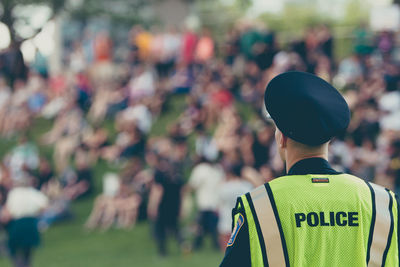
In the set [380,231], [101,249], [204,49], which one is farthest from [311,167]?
[204,49]

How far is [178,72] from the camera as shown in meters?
17.9

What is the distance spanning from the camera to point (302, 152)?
2184 millimetres

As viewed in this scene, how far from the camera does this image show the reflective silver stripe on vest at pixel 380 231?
6.95 ft

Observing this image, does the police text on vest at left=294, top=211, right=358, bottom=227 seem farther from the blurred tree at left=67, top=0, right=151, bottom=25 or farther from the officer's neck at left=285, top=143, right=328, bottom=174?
the blurred tree at left=67, top=0, right=151, bottom=25

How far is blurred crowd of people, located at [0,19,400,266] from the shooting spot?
408 inches

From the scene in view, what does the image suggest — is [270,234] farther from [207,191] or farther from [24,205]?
[207,191]

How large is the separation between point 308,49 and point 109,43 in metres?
6.35

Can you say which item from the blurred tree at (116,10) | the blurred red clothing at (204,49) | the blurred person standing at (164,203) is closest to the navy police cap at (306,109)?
the blurred person standing at (164,203)


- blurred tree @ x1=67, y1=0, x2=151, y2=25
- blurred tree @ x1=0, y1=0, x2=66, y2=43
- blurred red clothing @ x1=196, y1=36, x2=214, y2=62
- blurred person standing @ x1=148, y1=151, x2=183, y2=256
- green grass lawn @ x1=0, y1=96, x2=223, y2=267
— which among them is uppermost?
blurred tree @ x1=0, y1=0, x2=66, y2=43

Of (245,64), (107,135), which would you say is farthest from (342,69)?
(107,135)

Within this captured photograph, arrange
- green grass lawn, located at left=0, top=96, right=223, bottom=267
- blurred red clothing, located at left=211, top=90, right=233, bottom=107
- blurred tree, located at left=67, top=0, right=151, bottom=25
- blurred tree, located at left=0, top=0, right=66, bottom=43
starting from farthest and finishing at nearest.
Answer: blurred tree, located at left=67, top=0, right=151, bottom=25, blurred red clothing, located at left=211, top=90, right=233, bottom=107, blurred tree, located at left=0, top=0, right=66, bottom=43, green grass lawn, located at left=0, top=96, right=223, bottom=267

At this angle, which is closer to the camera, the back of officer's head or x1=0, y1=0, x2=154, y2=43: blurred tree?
the back of officer's head

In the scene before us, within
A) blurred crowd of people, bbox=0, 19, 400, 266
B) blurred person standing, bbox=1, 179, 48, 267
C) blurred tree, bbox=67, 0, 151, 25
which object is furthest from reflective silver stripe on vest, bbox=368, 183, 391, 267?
blurred tree, bbox=67, 0, 151, 25

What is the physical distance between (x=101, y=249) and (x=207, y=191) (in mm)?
2198
